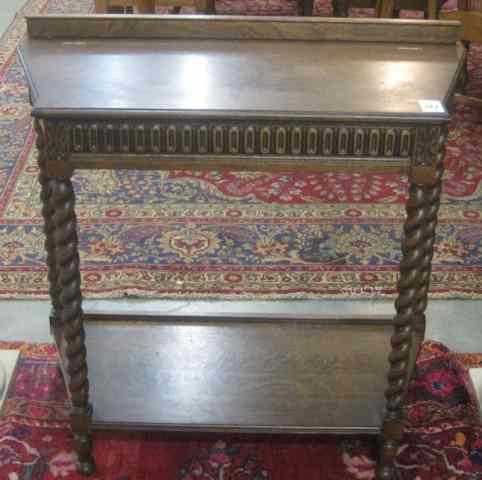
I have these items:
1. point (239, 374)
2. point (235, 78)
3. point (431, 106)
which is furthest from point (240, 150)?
point (239, 374)

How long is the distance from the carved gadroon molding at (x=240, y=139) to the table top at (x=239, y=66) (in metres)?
0.03

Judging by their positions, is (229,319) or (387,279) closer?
(229,319)

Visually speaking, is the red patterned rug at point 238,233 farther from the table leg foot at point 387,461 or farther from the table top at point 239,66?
the table top at point 239,66

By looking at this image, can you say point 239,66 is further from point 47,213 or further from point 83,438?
point 83,438

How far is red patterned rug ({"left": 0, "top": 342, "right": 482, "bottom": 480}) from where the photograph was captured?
221 cm

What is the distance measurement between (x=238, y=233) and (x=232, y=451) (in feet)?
3.95

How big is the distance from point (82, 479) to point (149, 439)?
0.69 feet

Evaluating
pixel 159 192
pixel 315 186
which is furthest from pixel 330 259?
pixel 159 192

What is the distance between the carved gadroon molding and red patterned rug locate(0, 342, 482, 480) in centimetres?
87

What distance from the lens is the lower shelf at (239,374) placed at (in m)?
2.22

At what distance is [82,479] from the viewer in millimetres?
2189

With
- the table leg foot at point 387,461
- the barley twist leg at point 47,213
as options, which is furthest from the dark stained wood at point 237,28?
the table leg foot at point 387,461

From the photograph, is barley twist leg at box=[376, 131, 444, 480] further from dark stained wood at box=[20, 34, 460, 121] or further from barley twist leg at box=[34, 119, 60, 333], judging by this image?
barley twist leg at box=[34, 119, 60, 333]

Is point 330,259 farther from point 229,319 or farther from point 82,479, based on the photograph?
point 82,479
